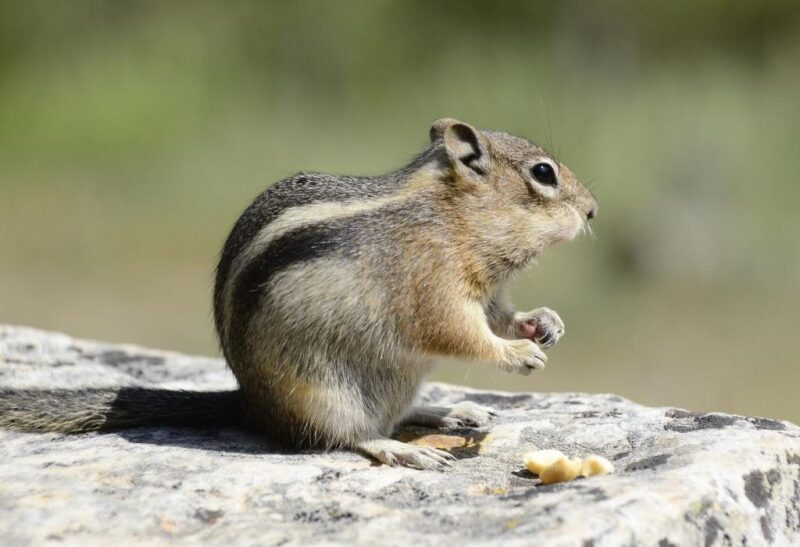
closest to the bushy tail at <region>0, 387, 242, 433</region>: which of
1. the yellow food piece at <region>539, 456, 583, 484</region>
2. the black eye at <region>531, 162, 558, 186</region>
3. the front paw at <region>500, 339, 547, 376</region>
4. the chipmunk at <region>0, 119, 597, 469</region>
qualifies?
the chipmunk at <region>0, 119, 597, 469</region>

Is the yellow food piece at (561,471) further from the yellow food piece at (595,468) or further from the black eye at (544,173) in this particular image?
the black eye at (544,173)

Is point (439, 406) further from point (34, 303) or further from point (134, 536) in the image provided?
point (34, 303)

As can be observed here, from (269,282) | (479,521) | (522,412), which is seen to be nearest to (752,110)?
(522,412)

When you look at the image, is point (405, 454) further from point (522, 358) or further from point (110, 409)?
point (110, 409)

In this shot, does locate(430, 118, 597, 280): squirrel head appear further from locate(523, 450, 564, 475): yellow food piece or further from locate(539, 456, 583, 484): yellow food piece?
locate(539, 456, 583, 484): yellow food piece

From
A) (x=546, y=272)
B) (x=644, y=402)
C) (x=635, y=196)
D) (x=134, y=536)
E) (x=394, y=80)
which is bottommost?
(x=134, y=536)

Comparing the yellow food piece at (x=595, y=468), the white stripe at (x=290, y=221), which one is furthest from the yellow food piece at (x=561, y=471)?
the white stripe at (x=290, y=221)

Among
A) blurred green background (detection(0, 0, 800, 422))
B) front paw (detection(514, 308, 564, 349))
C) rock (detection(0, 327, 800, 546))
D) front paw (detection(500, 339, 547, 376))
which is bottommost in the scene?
rock (detection(0, 327, 800, 546))
